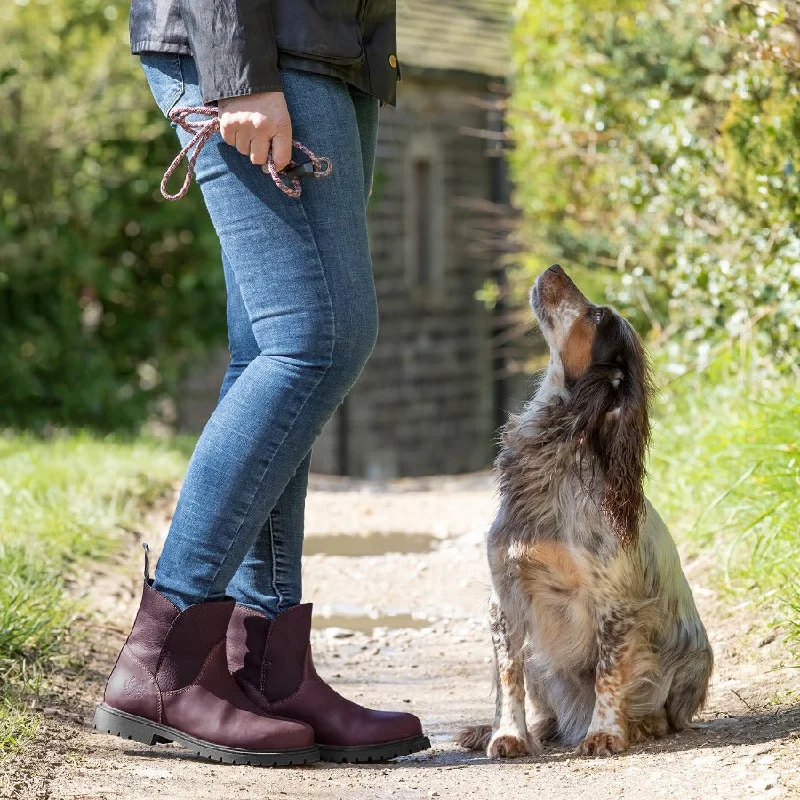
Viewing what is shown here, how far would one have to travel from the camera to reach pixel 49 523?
199 inches

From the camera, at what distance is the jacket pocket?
2.89 m

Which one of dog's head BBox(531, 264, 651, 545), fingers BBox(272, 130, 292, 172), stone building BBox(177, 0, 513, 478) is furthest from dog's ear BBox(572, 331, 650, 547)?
stone building BBox(177, 0, 513, 478)

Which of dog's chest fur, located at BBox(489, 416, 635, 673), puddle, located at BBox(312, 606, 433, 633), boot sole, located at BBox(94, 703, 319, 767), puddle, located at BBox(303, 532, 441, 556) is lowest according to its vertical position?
puddle, located at BBox(303, 532, 441, 556)

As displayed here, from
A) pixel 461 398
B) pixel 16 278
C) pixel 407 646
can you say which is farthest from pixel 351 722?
pixel 461 398

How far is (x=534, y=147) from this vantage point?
9008 millimetres

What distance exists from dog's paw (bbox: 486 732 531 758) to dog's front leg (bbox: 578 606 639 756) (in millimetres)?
142

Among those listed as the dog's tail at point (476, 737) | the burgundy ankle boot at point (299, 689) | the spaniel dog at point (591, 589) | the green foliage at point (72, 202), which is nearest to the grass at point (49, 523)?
the burgundy ankle boot at point (299, 689)

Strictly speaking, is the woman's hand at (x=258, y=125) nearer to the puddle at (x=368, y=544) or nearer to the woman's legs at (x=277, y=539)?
the woman's legs at (x=277, y=539)

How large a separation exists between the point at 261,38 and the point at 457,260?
15164mm

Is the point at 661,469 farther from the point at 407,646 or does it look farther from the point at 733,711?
the point at 733,711

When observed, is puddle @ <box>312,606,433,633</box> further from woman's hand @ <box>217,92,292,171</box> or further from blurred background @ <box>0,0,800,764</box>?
woman's hand @ <box>217,92,292,171</box>

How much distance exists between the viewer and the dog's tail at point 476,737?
326 cm

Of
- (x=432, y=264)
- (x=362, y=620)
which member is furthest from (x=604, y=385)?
(x=432, y=264)

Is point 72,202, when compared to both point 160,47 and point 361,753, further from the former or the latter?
point 361,753
